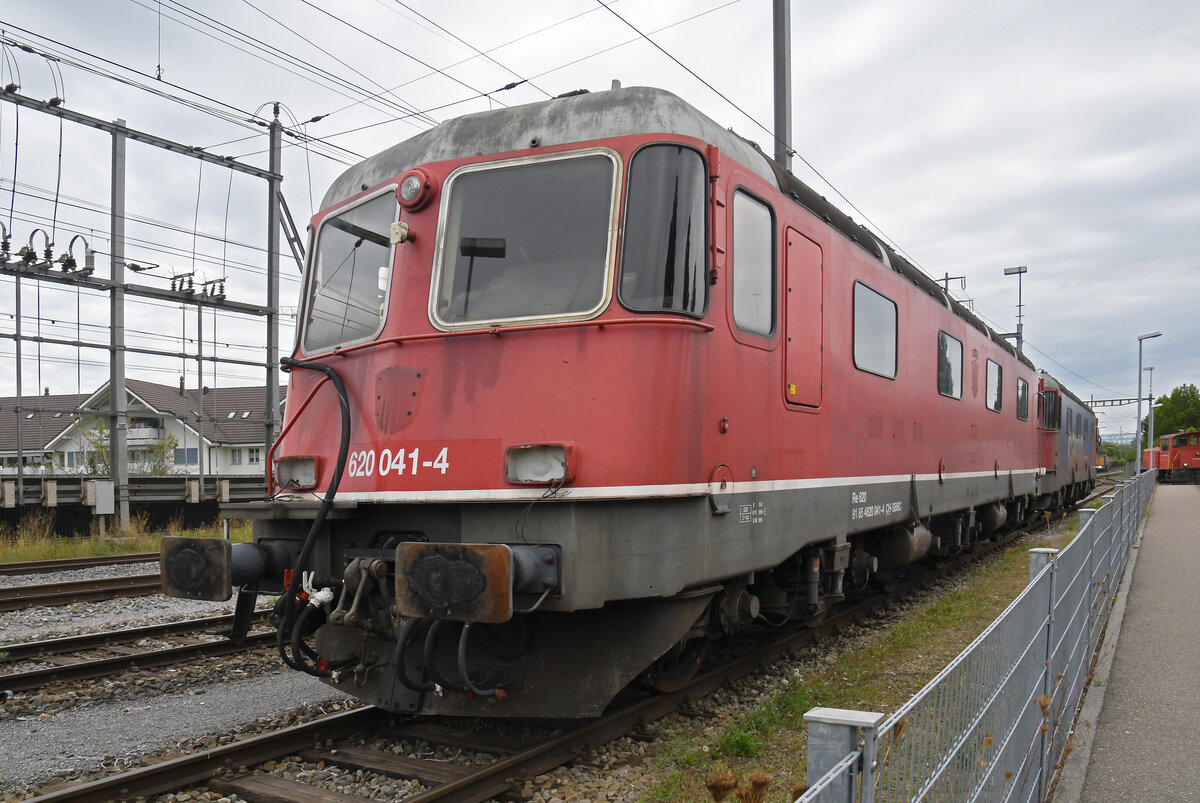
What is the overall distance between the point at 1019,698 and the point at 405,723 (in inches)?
132

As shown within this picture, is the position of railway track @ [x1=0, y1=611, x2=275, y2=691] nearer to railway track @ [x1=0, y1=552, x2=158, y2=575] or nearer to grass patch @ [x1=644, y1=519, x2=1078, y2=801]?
grass patch @ [x1=644, y1=519, x2=1078, y2=801]

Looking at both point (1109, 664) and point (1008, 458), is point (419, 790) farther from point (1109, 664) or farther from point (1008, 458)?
point (1008, 458)

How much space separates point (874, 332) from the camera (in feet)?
25.0

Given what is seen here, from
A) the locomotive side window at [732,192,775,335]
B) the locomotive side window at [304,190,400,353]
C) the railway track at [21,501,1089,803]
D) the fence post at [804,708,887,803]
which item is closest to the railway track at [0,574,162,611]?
the locomotive side window at [304,190,400,353]

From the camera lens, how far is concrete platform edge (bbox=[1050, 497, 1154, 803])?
4549 mm

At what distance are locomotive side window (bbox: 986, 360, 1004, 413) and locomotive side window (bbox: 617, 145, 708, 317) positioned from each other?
9.14 m

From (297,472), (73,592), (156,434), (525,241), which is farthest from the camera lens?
(156,434)

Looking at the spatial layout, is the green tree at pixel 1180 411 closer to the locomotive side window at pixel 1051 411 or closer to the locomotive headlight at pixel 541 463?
the locomotive side window at pixel 1051 411

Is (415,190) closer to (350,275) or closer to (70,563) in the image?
(350,275)

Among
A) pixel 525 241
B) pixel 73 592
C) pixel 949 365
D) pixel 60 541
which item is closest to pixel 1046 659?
pixel 525 241

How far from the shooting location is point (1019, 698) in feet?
13.0

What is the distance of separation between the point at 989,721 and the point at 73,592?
34.9 ft

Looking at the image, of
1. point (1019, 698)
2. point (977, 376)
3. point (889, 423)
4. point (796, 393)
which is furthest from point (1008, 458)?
point (1019, 698)

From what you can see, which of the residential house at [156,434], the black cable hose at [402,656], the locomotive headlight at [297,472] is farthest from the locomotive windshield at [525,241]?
the residential house at [156,434]
